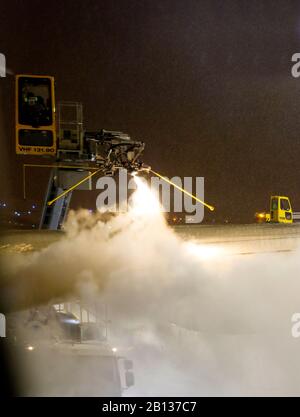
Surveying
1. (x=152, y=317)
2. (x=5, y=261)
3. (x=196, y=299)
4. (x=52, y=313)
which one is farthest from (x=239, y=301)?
(x=5, y=261)

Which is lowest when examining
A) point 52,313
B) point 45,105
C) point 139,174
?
point 52,313

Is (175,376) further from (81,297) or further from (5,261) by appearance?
(5,261)

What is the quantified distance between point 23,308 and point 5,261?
1.35 ft

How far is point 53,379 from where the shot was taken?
7.68 ft

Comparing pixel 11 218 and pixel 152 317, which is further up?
pixel 11 218

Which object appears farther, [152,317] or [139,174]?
[139,174]

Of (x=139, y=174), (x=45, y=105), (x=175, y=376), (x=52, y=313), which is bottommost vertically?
(x=175, y=376)

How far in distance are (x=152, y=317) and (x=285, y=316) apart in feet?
3.43

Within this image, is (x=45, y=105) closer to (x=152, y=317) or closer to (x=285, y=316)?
(x=152, y=317)
